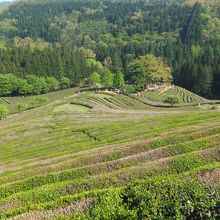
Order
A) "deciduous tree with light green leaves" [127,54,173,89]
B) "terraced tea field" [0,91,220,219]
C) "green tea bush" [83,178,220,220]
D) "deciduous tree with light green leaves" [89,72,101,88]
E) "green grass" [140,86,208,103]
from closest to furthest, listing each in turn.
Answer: "green tea bush" [83,178,220,220]
"terraced tea field" [0,91,220,219]
"green grass" [140,86,208,103]
"deciduous tree with light green leaves" [127,54,173,89]
"deciduous tree with light green leaves" [89,72,101,88]

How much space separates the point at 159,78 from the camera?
187750 millimetres

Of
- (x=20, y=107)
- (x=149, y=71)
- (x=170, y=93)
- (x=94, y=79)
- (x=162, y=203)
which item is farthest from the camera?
(x=149, y=71)

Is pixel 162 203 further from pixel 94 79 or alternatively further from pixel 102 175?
pixel 94 79

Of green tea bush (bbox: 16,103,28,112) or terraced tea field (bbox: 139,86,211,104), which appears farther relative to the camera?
terraced tea field (bbox: 139,86,211,104)

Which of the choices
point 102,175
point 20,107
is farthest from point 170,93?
point 102,175

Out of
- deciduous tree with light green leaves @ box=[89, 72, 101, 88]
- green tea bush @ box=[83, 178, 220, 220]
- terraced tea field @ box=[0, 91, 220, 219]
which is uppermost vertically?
green tea bush @ box=[83, 178, 220, 220]

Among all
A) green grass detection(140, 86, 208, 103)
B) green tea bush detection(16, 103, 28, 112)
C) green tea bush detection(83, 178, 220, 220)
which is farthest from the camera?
green grass detection(140, 86, 208, 103)

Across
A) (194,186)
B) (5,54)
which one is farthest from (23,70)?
(194,186)

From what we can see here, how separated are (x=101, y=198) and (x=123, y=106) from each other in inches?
4003

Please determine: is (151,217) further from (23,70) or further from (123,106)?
(23,70)

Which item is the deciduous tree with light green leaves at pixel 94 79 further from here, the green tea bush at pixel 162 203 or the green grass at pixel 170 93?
the green tea bush at pixel 162 203

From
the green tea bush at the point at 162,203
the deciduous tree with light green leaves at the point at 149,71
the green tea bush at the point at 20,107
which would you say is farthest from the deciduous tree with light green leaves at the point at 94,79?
the green tea bush at the point at 162,203

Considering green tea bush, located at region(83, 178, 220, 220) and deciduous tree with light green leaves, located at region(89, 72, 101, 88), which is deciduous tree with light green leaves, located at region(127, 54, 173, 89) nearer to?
deciduous tree with light green leaves, located at region(89, 72, 101, 88)

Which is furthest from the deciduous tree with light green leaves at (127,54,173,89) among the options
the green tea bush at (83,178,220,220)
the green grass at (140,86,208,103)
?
the green tea bush at (83,178,220,220)
